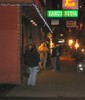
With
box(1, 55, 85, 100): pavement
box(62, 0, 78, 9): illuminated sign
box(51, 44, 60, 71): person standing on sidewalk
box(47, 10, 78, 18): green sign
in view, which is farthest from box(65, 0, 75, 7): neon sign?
box(1, 55, 85, 100): pavement

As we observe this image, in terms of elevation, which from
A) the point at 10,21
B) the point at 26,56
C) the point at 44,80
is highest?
the point at 10,21

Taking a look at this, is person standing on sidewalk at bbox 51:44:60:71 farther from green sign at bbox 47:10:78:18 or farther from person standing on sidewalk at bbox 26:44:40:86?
person standing on sidewalk at bbox 26:44:40:86

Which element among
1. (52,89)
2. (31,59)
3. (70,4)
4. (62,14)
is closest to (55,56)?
(62,14)

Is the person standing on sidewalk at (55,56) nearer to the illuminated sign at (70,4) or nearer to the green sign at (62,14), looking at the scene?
the green sign at (62,14)

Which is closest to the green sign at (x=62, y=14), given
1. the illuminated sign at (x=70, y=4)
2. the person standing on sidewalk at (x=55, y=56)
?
the illuminated sign at (x=70, y=4)

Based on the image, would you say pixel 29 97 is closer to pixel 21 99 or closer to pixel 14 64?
pixel 21 99

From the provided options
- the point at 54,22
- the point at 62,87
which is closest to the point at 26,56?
the point at 62,87

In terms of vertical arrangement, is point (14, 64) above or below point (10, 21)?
below

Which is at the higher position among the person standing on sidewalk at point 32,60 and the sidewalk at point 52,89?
the person standing on sidewalk at point 32,60

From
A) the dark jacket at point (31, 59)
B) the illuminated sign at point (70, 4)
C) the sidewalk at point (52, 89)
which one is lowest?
the sidewalk at point (52, 89)

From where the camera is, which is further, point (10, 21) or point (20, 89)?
point (10, 21)

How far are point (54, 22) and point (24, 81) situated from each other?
52.8ft

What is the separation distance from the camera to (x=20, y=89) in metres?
18.7

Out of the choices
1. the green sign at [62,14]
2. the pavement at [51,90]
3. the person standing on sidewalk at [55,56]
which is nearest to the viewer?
the pavement at [51,90]
